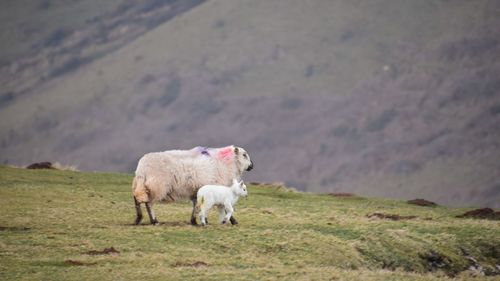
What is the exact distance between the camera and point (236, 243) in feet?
114

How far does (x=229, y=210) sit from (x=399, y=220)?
28.9 feet

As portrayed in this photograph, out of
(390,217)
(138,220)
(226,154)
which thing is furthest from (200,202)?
(390,217)

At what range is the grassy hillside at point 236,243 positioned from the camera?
103 feet

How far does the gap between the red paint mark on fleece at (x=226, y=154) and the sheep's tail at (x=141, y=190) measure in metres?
4.08

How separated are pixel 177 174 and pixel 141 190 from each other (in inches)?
63.1

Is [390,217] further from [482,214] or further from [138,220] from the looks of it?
[138,220]

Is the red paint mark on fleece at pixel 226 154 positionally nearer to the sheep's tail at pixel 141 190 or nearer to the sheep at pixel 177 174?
the sheep at pixel 177 174

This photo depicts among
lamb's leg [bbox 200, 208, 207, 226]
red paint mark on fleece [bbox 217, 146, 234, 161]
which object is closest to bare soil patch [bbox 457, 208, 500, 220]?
red paint mark on fleece [bbox 217, 146, 234, 161]

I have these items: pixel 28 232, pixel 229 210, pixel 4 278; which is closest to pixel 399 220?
pixel 229 210

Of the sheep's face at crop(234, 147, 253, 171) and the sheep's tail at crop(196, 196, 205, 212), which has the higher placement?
the sheep's face at crop(234, 147, 253, 171)

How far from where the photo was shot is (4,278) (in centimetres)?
2973

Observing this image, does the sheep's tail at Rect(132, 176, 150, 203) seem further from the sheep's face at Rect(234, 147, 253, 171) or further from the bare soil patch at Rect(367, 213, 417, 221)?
the bare soil patch at Rect(367, 213, 417, 221)

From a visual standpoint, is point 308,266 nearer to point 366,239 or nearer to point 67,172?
point 366,239

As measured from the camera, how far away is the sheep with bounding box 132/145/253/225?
125 ft
